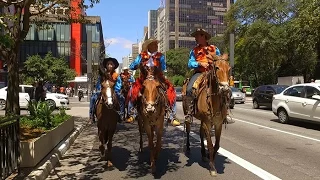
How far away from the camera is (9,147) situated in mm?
6508

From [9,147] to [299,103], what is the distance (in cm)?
1193

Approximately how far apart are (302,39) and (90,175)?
1145 inches

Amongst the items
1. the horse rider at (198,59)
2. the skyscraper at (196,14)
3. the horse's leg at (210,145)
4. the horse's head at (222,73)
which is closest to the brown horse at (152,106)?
the horse's leg at (210,145)

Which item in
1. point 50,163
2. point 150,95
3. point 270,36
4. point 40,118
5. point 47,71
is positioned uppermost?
point 270,36

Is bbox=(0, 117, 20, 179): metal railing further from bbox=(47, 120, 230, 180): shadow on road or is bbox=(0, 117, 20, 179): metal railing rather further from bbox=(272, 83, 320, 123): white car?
bbox=(272, 83, 320, 123): white car

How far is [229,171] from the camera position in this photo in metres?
7.46

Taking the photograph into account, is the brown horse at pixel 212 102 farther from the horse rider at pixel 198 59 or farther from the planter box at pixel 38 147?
the planter box at pixel 38 147

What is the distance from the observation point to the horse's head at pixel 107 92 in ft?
25.1

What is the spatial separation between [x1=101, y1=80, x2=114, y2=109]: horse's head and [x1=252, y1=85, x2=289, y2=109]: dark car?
17747 mm

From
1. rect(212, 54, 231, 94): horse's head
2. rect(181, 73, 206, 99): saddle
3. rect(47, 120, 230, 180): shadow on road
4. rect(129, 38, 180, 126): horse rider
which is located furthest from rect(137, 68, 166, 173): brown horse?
rect(212, 54, 231, 94): horse's head

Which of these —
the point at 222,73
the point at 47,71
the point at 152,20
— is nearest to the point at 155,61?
the point at 222,73

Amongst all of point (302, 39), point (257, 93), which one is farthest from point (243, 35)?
point (257, 93)

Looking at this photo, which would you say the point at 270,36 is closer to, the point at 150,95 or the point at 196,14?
the point at 150,95

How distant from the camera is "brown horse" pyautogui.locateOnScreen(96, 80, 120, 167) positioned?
307 inches
